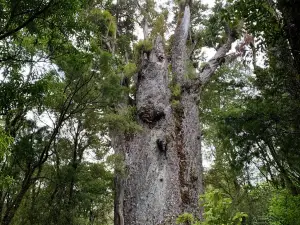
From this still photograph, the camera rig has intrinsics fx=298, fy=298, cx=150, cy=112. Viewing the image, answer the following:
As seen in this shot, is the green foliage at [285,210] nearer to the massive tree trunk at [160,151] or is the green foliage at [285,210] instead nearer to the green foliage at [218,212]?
the massive tree trunk at [160,151]

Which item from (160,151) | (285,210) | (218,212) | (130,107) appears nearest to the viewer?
(218,212)

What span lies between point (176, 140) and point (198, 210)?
177 centimetres

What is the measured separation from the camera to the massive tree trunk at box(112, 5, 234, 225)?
6.22m

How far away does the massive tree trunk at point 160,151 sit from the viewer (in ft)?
20.4

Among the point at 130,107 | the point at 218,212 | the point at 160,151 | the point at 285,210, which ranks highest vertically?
the point at 130,107

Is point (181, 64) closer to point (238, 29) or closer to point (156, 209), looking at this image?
point (238, 29)

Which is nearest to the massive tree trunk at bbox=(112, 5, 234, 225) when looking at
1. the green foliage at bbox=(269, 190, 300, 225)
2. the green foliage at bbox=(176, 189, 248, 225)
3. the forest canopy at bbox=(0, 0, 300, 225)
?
the forest canopy at bbox=(0, 0, 300, 225)

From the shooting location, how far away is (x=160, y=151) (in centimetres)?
686

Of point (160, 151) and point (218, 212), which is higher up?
point (160, 151)

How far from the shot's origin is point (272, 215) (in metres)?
11.2

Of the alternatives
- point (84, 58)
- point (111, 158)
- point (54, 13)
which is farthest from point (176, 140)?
point (54, 13)

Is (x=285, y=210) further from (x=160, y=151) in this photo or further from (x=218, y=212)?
(x=218, y=212)

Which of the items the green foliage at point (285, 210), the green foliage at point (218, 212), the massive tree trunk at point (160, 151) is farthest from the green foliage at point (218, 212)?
the green foliage at point (285, 210)

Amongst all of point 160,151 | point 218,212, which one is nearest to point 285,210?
point 160,151
